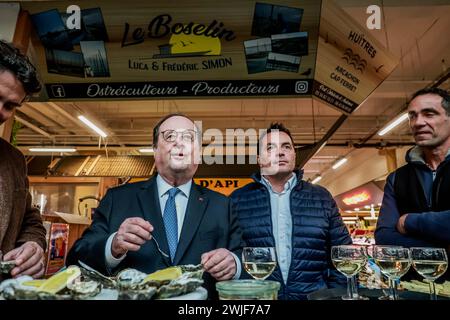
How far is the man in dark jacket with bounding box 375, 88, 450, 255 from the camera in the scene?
1854 mm

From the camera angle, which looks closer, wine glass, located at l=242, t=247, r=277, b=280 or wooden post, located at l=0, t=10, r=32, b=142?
wine glass, located at l=242, t=247, r=277, b=280

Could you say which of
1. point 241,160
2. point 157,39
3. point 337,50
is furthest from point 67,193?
point 337,50

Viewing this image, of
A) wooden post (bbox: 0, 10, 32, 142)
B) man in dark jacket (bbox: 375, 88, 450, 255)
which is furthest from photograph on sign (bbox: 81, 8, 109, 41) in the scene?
man in dark jacket (bbox: 375, 88, 450, 255)

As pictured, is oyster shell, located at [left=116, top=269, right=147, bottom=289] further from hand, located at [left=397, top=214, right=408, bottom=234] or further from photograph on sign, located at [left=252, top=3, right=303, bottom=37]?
photograph on sign, located at [left=252, top=3, right=303, bottom=37]

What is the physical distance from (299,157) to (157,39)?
134 inches

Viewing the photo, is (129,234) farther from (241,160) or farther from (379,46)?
(241,160)

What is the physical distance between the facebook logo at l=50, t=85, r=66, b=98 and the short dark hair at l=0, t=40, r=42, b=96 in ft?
5.15

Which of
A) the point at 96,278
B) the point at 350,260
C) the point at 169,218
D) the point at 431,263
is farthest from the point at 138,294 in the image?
the point at 431,263

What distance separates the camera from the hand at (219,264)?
1.10 metres

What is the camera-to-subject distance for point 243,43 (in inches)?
115

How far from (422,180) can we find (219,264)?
1429 millimetres

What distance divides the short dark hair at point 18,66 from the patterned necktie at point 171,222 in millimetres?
793

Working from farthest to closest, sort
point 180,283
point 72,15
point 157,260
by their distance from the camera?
point 72,15 < point 157,260 < point 180,283

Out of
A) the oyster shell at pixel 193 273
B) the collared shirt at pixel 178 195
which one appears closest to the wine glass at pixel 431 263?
the oyster shell at pixel 193 273
